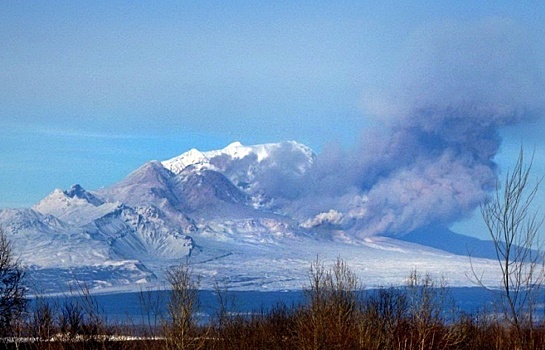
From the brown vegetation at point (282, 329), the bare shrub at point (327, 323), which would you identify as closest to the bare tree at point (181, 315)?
the brown vegetation at point (282, 329)

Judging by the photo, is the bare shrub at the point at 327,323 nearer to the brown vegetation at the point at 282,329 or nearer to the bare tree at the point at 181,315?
the brown vegetation at the point at 282,329

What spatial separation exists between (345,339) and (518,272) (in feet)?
49.1

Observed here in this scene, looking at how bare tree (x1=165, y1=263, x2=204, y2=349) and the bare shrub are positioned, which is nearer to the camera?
bare tree (x1=165, y1=263, x2=204, y2=349)

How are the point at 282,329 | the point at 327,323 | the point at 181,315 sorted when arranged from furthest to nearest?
the point at 282,329 < the point at 327,323 < the point at 181,315

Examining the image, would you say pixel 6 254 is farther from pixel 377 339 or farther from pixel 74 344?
pixel 377 339

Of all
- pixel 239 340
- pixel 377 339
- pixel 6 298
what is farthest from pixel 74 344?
pixel 6 298

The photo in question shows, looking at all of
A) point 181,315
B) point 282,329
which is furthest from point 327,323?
point 282,329

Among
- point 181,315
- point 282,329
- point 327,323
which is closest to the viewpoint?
point 181,315

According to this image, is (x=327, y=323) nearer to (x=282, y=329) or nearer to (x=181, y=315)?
(x=181, y=315)

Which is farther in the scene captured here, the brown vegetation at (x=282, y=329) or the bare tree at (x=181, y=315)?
the brown vegetation at (x=282, y=329)

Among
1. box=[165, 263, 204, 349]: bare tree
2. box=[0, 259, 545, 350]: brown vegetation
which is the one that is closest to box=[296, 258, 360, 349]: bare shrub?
box=[0, 259, 545, 350]: brown vegetation

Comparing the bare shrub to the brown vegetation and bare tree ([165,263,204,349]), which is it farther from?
bare tree ([165,263,204,349])

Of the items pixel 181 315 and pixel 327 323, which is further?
pixel 327 323

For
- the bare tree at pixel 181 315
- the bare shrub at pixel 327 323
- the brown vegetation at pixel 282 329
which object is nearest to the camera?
the bare tree at pixel 181 315
